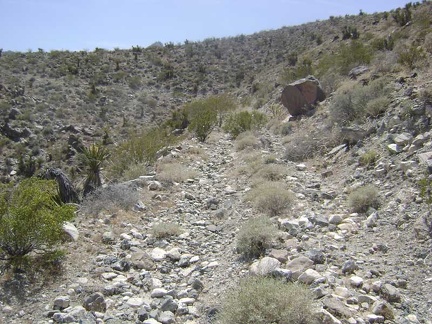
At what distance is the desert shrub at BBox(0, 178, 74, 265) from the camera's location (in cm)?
582

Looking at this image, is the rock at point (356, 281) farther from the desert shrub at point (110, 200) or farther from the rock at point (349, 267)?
the desert shrub at point (110, 200)

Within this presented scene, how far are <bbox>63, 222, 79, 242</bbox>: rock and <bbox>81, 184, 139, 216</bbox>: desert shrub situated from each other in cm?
105

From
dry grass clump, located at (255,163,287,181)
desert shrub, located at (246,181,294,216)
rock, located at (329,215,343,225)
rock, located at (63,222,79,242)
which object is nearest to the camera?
rock, located at (63,222,79,242)

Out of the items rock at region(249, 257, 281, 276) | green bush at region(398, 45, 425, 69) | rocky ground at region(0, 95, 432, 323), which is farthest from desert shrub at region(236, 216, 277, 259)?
green bush at region(398, 45, 425, 69)

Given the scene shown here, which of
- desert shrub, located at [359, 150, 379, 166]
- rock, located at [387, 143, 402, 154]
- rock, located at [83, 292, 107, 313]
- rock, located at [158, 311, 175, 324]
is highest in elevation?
rock, located at [387, 143, 402, 154]

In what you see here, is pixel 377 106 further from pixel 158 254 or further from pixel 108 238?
pixel 108 238

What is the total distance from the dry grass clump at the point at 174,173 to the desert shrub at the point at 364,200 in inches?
184

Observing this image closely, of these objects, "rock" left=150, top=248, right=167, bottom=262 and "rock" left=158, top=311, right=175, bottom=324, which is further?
"rock" left=150, top=248, right=167, bottom=262

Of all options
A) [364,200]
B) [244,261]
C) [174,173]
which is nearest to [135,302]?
[244,261]

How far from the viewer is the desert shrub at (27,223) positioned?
19.1 ft

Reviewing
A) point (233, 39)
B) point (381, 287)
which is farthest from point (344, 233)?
point (233, 39)

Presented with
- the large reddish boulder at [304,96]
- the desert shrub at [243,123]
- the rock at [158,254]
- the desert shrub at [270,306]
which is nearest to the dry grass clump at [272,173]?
the rock at [158,254]

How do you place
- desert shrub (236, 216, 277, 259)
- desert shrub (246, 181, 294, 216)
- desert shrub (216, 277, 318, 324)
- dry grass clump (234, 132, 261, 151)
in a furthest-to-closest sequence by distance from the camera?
dry grass clump (234, 132, 261, 151), desert shrub (246, 181, 294, 216), desert shrub (236, 216, 277, 259), desert shrub (216, 277, 318, 324)

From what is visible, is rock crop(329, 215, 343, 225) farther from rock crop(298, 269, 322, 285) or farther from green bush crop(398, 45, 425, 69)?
green bush crop(398, 45, 425, 69)
